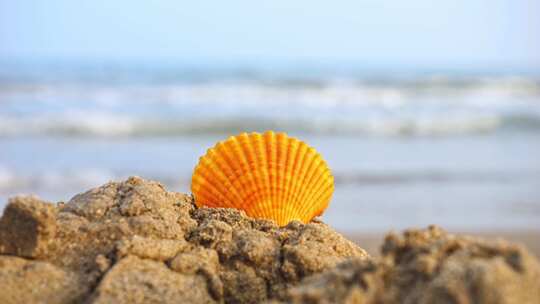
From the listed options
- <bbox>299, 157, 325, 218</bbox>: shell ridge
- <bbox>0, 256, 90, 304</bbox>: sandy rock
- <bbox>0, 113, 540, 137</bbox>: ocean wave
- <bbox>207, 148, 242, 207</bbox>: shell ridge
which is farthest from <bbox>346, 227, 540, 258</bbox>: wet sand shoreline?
<bbox>0, 113, 540, 137</bbox>: ocean wave

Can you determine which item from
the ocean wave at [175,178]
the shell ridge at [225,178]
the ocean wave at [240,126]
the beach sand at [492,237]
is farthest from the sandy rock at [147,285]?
the ocean wave at [240,126]

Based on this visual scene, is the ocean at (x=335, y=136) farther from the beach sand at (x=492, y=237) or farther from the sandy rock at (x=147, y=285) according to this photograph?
the sandy rock at (x=147, y=285)

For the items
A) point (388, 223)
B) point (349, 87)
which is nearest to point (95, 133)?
point (388, 223)

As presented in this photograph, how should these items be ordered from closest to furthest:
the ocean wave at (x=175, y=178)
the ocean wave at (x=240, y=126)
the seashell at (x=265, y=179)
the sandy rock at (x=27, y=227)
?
the sandy rock at (x=27, y=227) < the seashell at (x=265, y=179) < the ocean wave at (x=175, y=178) < the ocean wave at (x=240, y=126)

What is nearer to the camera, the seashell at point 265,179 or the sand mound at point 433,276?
the sand mound at point 433,276

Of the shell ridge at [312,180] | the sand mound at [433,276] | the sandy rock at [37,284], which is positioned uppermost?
the shell ridge at [312,180]

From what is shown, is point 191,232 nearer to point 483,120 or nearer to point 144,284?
point 144,284
